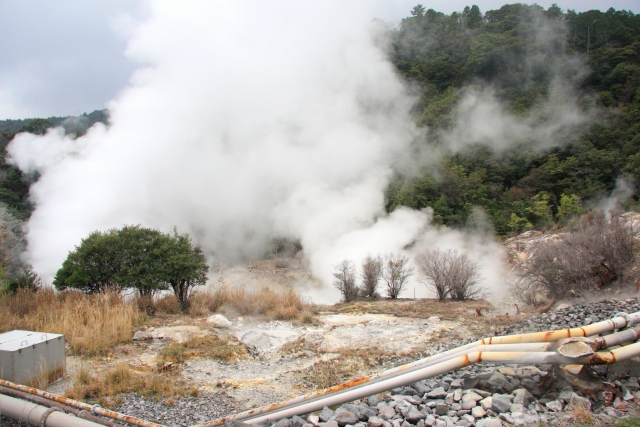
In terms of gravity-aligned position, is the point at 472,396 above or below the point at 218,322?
below

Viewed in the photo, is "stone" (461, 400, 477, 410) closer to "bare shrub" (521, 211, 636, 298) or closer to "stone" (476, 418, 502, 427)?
"stone" (476, 418, 502, 427)

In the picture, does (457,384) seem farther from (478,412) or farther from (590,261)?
(590,261)

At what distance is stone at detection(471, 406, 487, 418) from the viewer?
3.15 metres

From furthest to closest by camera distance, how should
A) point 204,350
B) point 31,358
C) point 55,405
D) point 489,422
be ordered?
point 204,350 → point 31,358 → point 55,405 → point 489,422

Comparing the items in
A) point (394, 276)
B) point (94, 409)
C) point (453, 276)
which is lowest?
point (94, 409)

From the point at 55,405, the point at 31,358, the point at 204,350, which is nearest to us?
the point at 55,405

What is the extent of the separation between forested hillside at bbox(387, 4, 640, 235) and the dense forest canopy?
0.07 metres

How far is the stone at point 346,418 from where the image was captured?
3156 mm

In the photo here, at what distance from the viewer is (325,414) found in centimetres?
327

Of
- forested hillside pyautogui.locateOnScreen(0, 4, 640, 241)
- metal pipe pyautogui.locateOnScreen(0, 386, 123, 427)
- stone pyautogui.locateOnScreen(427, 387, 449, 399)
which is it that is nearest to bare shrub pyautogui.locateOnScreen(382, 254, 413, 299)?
forested hillside pyautogui.locateOnScreen(0, 4, 640, 241)

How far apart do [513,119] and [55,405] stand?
2883cm

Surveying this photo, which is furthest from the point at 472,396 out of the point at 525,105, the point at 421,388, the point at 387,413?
the point at 525,105

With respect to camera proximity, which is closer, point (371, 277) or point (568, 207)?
point (371, 277)

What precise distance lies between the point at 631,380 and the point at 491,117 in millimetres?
26968
